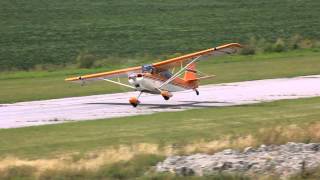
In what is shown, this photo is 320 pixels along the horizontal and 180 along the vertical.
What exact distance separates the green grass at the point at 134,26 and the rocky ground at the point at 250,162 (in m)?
38.2

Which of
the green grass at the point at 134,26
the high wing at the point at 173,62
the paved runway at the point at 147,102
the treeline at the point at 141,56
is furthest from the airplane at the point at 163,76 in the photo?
the green grass at the point at 134,26

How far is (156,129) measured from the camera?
71.9 feet

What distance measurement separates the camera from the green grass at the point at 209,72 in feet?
117

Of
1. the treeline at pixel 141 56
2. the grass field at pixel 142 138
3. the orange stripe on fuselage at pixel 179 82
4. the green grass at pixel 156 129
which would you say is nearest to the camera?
the grass field at pixel 142 138

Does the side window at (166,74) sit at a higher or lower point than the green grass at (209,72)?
higher

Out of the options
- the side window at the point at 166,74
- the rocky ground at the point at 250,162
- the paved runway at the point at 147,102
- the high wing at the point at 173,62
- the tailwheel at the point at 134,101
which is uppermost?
the rocky ground at the point at 250,162

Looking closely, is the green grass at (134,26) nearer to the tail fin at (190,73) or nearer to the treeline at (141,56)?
the treeline at (141,56)

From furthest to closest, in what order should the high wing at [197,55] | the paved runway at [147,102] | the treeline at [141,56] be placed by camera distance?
the treeline at [141,56]
the high wing at [197,55]
the paved runway at [147,102]

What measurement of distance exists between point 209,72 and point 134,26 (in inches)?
1106

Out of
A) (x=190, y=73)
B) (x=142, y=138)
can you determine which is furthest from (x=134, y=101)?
(x=142, y=138)

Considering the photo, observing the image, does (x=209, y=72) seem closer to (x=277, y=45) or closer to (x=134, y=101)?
(x=134, y=101)

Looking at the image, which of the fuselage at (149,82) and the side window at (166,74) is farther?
the side window at (166,74)

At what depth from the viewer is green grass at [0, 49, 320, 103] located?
3575 cm

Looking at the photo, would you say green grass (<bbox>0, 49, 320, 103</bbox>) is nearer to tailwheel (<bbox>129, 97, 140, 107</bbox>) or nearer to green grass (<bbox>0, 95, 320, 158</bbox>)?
tailwheel (<bbox>129, 97, 140, 107</bbox>)
